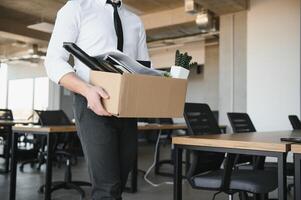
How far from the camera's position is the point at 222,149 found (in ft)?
5.23

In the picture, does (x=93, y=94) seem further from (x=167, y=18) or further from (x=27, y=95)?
(x=27, y=95)

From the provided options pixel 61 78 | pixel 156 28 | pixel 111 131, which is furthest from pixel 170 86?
pixel 156 28

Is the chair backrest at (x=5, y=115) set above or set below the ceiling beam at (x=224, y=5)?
below

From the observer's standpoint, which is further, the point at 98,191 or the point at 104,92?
the point at 98,191

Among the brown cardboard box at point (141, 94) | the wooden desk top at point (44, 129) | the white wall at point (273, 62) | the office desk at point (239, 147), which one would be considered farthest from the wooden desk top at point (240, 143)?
the white wall at point (273, 62)

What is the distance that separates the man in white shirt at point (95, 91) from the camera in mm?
1155

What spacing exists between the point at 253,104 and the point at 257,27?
1286 mm

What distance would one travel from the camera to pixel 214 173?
2.01 m

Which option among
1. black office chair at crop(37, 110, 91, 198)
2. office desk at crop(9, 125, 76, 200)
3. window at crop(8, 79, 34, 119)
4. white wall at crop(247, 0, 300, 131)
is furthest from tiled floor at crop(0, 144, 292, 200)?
window at crop(8, 79, 34, 119)

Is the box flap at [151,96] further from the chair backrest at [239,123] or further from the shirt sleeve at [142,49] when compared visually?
the chair backrest at [239,123]

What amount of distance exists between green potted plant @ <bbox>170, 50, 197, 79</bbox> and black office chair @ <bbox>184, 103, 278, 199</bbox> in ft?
2.33

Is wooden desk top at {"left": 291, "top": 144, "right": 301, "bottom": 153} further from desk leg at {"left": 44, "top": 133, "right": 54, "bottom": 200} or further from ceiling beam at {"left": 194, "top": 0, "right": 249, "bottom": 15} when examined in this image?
ceiling beam at {"left": 194, "top": 0, "right": 249, "bottom": 15}

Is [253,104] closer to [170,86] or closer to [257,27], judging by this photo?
[257,27]

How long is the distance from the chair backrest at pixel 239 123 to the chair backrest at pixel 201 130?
1.46 ft
